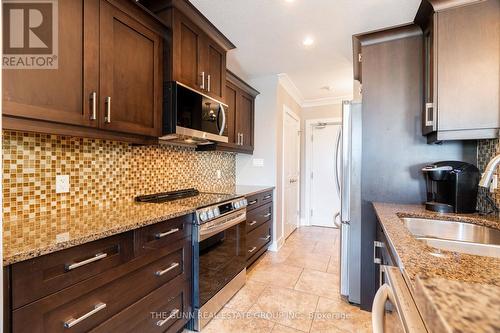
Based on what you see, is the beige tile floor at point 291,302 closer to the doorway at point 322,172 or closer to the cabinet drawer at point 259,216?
the cabinet drawer at point 259,216

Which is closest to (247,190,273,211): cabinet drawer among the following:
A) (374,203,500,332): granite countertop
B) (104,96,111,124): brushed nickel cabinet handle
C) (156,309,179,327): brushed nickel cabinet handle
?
(156,309,179,327): brushed nickel cabinet handle

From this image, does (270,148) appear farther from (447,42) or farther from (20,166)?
(20,166)

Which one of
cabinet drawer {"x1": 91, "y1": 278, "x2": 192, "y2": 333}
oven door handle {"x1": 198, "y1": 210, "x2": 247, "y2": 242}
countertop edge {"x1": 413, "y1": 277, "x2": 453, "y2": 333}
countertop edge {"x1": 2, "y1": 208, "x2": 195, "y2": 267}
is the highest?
countertop edge {"x1": 413, "y1": 277, "x2": 453, "y2": 333}

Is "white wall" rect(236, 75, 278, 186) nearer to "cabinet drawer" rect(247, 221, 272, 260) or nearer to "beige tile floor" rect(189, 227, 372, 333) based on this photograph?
"cabinet drawer" rect(247, 221, 272, 260)

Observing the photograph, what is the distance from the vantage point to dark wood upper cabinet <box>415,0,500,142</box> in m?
1.48

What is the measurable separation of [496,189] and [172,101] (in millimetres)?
2260

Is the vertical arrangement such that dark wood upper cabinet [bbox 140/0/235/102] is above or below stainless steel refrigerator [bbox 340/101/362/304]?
above

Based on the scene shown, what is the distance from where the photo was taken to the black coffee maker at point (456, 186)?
5.18ft

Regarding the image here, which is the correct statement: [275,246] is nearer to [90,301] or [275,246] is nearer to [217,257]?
[217,257]

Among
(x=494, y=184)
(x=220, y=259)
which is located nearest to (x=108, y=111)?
(x=220, y=259)

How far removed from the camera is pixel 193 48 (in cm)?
199

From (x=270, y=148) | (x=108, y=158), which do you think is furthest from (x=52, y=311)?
(x=270, y=148)

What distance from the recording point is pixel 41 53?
115 centimetres

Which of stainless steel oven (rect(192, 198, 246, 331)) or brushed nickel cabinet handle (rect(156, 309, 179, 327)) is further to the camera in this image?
stainless steel oven (rect(192, 198, 246, 331))
